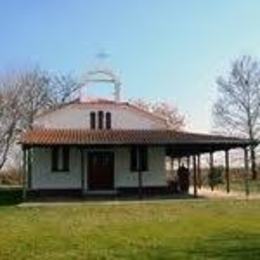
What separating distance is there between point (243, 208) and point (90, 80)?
19.4 meters

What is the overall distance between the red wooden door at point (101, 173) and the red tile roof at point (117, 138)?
1.58m

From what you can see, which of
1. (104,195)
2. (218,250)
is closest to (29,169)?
(104,195)

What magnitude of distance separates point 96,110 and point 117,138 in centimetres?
557

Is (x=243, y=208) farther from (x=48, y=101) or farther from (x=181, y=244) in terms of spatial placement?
(x=48, y=101)

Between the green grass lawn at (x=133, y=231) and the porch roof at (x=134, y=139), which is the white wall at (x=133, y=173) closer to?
the porch roof at (x=134, y=139)

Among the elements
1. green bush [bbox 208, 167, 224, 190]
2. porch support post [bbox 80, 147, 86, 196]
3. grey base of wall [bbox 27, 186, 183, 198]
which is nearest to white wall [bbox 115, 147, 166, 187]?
grey base of wall [bbox 27, 186, 183, 198]

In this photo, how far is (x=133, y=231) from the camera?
2077 centimetres

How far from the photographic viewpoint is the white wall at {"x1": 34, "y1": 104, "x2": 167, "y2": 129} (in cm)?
4262

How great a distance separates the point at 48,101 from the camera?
70.4 metres

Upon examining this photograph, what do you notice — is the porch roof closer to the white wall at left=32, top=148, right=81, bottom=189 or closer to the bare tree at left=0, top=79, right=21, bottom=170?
the white wall at left=32, top=148, right=81, bottom=189

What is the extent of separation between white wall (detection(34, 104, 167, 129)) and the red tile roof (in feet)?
6.14

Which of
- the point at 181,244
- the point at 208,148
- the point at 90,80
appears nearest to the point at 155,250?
the point at 181,244

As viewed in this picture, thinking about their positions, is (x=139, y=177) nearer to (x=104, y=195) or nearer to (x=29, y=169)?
(x=104, y=195)

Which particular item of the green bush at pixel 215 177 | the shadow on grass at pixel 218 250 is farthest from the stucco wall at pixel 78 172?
the shadow on grass at pixel 218 250
